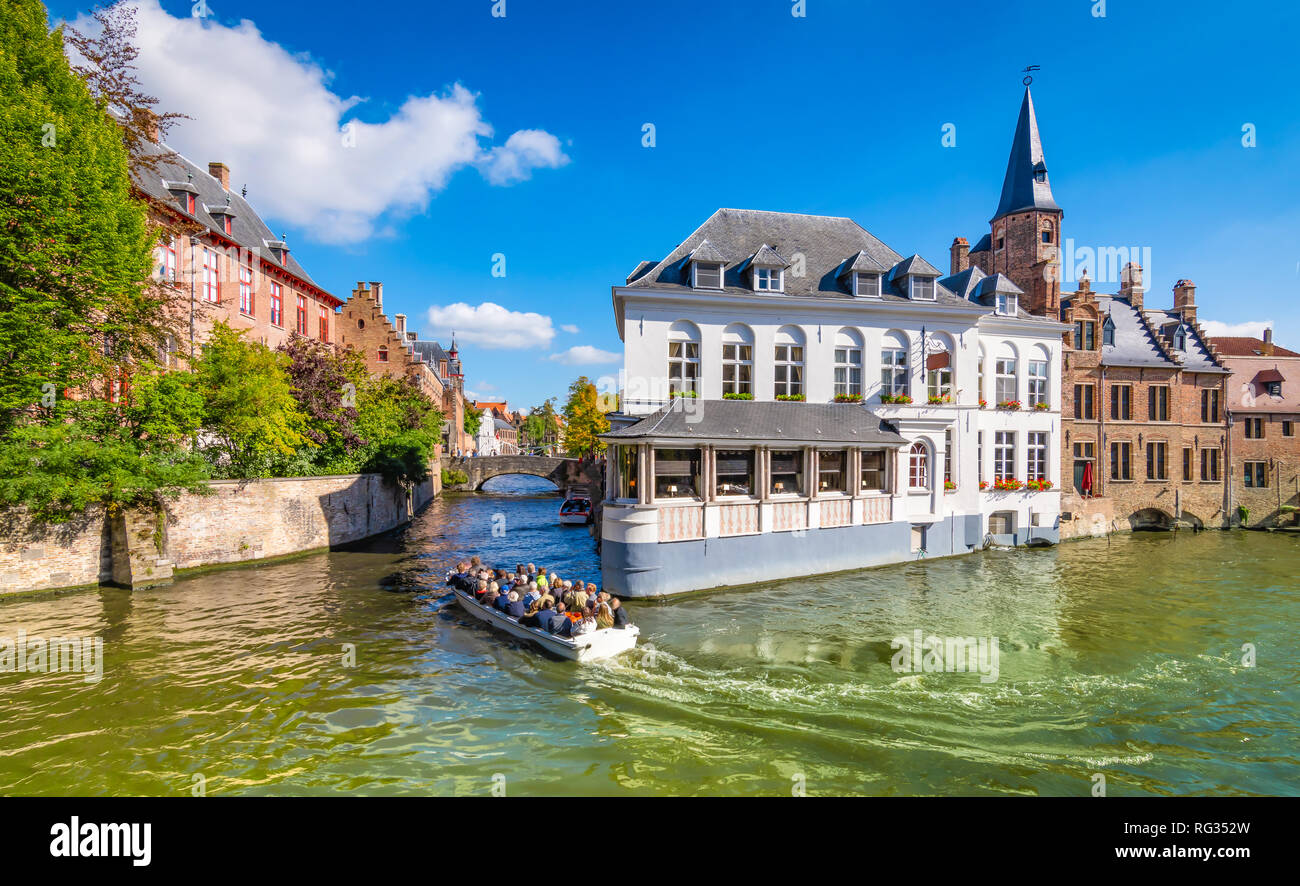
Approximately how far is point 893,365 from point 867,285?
3114 millimetres

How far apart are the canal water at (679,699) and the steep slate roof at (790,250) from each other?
10.5 meters

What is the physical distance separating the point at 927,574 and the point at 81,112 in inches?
1148

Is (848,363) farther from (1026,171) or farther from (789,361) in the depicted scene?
(1026,171)

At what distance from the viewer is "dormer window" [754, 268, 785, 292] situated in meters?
20.2

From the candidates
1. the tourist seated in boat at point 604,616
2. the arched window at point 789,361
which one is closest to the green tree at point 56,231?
the tourist seated in boat at point 604,616

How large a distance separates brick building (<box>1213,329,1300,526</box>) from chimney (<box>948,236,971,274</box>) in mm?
17418

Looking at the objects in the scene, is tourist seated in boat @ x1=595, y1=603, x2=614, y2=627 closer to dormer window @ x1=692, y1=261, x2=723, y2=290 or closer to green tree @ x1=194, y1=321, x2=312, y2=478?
dormer window @ x1=692, y1=261, x2=723, y2=290

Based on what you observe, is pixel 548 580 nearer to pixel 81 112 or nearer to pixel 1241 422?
pixel 81 112

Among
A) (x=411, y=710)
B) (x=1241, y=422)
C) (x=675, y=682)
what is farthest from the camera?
(x=1241, y=422)

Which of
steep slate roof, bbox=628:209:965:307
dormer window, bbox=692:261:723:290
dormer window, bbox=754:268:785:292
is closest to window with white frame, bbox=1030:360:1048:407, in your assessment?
steep slate roof, bbox=628:209:965:307

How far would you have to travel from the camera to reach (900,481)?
2058cm

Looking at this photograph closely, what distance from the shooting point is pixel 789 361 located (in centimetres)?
2066

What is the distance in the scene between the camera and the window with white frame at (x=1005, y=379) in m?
24.6

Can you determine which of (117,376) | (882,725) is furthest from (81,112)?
(882,725)
